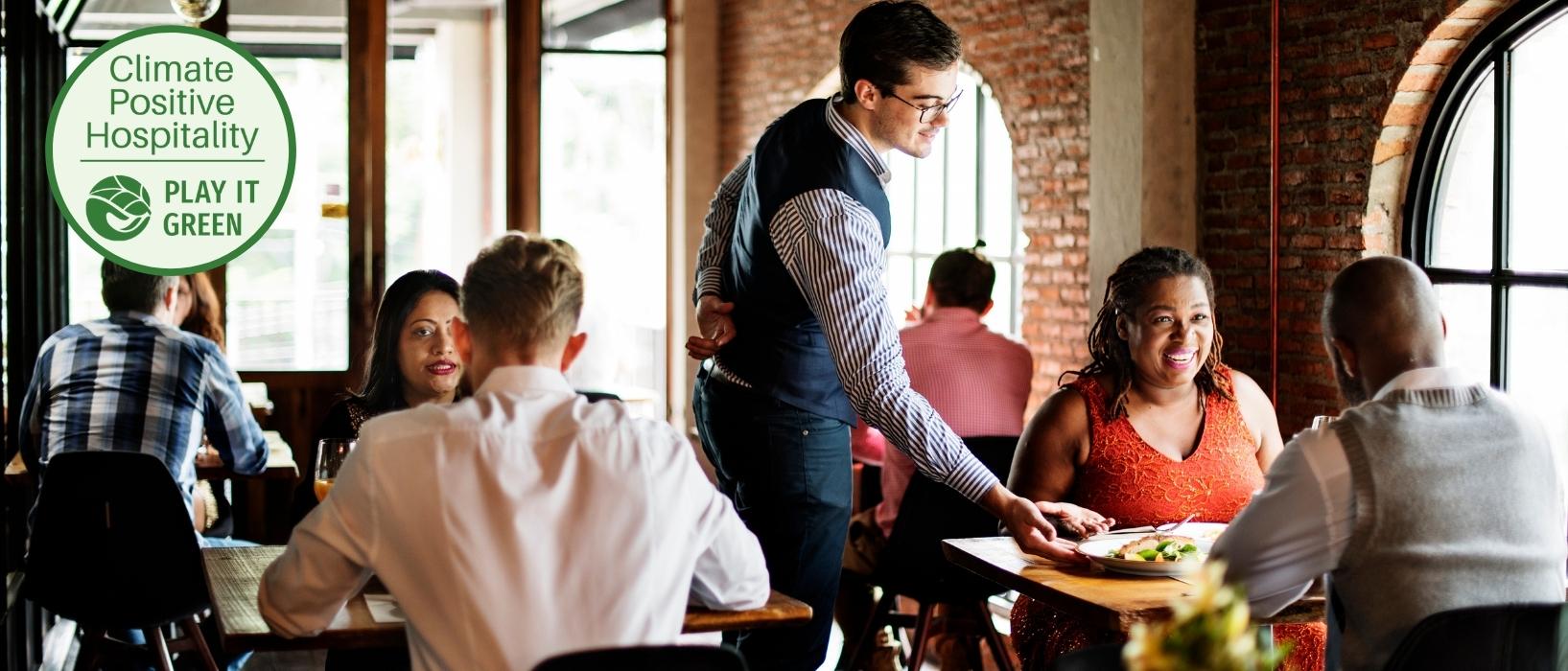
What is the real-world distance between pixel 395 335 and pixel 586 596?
5.06 ft

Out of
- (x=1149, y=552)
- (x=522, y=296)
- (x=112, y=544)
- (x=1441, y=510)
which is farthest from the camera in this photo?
(x=112, y=544)

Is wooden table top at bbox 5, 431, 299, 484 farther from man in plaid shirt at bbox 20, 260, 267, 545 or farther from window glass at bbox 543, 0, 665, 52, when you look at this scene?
window glass at bbox 543, 0, 665, 52

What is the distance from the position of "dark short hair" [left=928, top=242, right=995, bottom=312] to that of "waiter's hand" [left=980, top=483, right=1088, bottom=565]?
2.39 metres

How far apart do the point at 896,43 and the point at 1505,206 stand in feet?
8.23

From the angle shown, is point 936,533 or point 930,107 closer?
point 930,107

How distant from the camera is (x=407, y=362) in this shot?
340 centimetres

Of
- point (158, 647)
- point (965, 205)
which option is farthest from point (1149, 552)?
point (965, 205)

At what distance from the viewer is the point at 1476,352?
4727mm

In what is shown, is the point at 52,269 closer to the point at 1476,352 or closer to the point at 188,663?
the point at 188,663

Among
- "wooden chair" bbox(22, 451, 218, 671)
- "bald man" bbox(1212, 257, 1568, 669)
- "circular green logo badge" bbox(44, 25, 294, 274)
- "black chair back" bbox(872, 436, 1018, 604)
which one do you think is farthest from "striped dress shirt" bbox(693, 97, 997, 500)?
"wooden chair" bbox(22, 451, 218, 671)

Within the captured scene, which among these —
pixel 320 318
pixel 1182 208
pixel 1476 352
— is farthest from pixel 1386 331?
pixel 320 318

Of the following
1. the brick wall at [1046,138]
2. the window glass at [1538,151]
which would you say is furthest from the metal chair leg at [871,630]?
the window glass at [1538,151]

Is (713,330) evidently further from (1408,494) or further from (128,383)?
(128,383)

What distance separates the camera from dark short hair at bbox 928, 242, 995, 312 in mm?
5203
